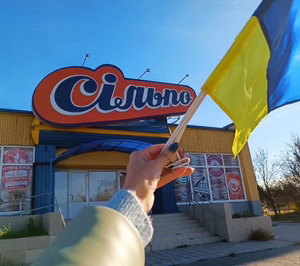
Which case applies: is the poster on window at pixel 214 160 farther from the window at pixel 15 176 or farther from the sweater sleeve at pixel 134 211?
the sweater sleeve at pixel 134 211

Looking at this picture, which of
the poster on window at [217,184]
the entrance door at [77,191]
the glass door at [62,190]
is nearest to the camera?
the glass door at [62,190]

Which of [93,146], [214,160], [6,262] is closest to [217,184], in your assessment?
[214,160]

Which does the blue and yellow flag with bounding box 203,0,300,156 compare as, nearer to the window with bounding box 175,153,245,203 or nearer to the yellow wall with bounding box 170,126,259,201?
the window with bounding box 175,153,245,203

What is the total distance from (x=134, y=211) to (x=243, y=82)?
1.66 meters

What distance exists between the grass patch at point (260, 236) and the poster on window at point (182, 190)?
4.12 meters

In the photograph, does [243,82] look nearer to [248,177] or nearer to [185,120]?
[185,120]

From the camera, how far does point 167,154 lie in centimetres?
149

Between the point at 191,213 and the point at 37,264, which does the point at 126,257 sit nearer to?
the point at 37,264

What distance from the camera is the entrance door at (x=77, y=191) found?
45.1 feet

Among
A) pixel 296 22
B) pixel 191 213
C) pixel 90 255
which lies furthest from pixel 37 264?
pixel 191 213

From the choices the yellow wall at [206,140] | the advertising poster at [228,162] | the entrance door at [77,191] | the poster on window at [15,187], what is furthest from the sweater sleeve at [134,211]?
the advertising poster at [228,162]

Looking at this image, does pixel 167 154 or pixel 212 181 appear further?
pixel 212 181

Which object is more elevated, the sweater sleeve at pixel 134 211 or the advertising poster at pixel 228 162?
the advertising poster at pixel 228 162

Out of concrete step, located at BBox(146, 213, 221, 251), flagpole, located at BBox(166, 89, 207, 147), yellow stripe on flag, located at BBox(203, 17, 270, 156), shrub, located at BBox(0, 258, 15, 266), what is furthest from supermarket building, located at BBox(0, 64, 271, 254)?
flagpole, located at BBox(166, 89, 207, 147)
